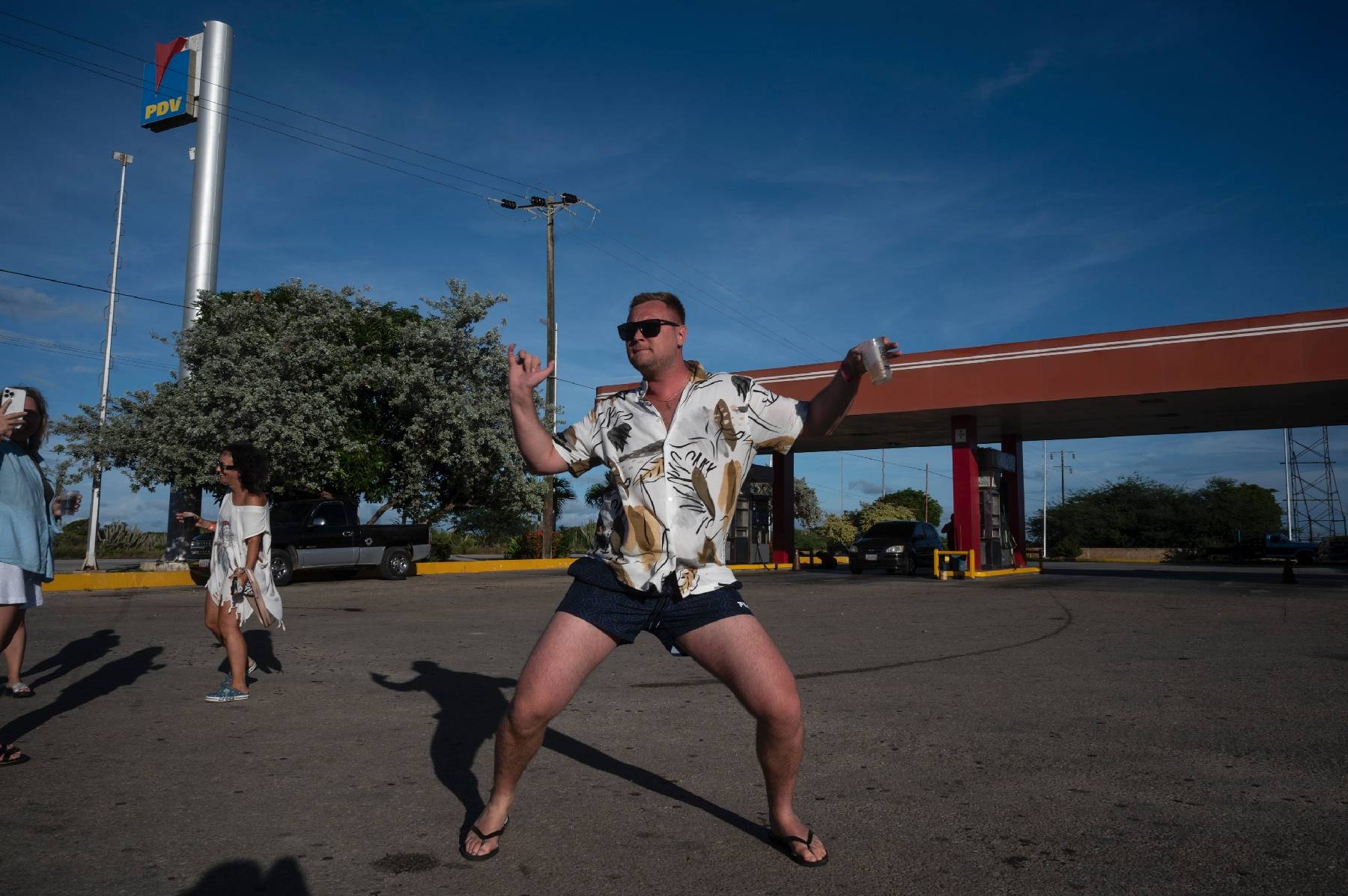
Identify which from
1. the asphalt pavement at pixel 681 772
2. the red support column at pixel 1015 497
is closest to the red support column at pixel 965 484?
the red support column at pixel 1015 497

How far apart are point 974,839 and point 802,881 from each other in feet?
2.55

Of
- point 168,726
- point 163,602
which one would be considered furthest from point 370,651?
point 163,602

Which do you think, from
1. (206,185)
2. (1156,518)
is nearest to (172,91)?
(206,185)

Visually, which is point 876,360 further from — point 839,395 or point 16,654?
point 16,654

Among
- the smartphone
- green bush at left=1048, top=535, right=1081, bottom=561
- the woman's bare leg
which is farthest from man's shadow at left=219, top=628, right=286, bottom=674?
green bush at left=1048, top=535, right=1081, bottom=561

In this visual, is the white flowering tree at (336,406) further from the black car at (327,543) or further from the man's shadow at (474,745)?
the man's shadow at (474,745)

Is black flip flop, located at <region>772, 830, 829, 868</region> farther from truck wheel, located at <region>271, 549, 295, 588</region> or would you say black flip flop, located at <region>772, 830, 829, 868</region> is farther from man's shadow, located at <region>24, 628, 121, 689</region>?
truck wheel, located at <region>271, 549, 295, 588</region>

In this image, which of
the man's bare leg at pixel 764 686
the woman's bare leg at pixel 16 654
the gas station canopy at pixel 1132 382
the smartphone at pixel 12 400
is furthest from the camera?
the gas station canopy at pixel 1132 382

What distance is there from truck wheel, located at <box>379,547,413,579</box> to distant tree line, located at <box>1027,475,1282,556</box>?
48.5m

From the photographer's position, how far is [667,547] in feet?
10.5

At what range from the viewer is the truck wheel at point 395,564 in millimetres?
21547

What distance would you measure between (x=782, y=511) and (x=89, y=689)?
25.1 metres

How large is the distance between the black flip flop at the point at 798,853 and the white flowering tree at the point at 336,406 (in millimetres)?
19083

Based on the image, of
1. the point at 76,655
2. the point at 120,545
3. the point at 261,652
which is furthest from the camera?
the point at 120,545
